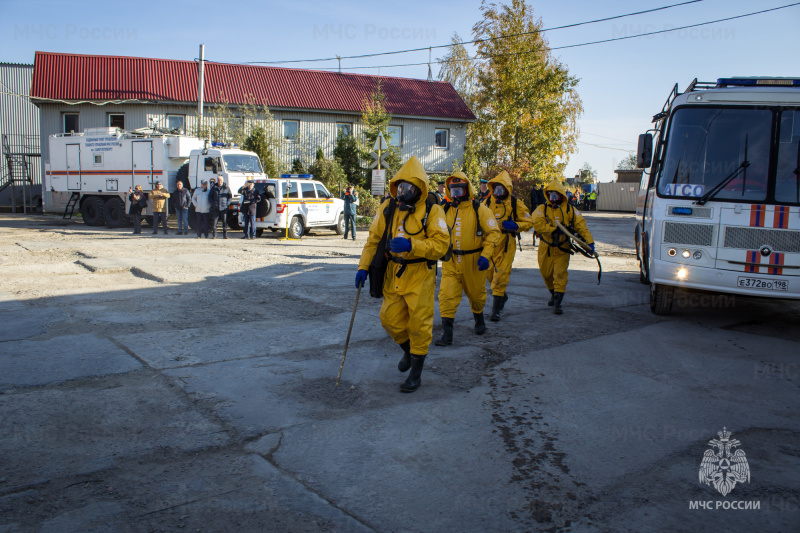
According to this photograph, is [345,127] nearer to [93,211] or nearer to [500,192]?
[93,211]

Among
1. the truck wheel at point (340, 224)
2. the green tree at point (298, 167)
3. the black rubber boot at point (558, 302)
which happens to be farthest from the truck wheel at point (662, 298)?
the green tree at point (298, 167)

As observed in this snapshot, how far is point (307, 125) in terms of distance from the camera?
1332 inches

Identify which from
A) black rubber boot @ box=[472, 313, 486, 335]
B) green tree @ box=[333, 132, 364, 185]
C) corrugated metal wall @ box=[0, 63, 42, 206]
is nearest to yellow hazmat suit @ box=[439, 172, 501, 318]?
black rubber boot @ box=[472, 313, 486, 335]

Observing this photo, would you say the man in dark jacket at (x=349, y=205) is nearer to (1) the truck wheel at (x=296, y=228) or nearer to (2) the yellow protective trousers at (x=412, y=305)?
(1) the truck wheel at (x=296, y=228)

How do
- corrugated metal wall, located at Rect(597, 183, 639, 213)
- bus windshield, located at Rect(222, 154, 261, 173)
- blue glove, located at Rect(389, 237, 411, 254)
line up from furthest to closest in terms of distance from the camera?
1. corrugated metal wall, located at Rect(597, 183, 639, 213)
2. bus windshield, located at Rect(222, 154, 261, 173)
3. blue glove, located at Rect(389, 237, 411, 254)

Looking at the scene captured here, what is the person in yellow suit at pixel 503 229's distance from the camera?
8.24 meters

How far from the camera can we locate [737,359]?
6.63 metres

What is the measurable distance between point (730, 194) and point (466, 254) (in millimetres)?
3629

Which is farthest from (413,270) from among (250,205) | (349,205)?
(349,205)

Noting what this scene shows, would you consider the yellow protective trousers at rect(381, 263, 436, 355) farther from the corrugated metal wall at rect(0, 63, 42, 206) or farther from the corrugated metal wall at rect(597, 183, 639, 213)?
the corrugated metal wall at rect(597, 183, 639, 213)

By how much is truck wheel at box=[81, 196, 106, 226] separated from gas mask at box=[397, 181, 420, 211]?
68.4 feet

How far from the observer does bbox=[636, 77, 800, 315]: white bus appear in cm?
754

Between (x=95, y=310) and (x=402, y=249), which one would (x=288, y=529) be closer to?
(x=402, y=249)
